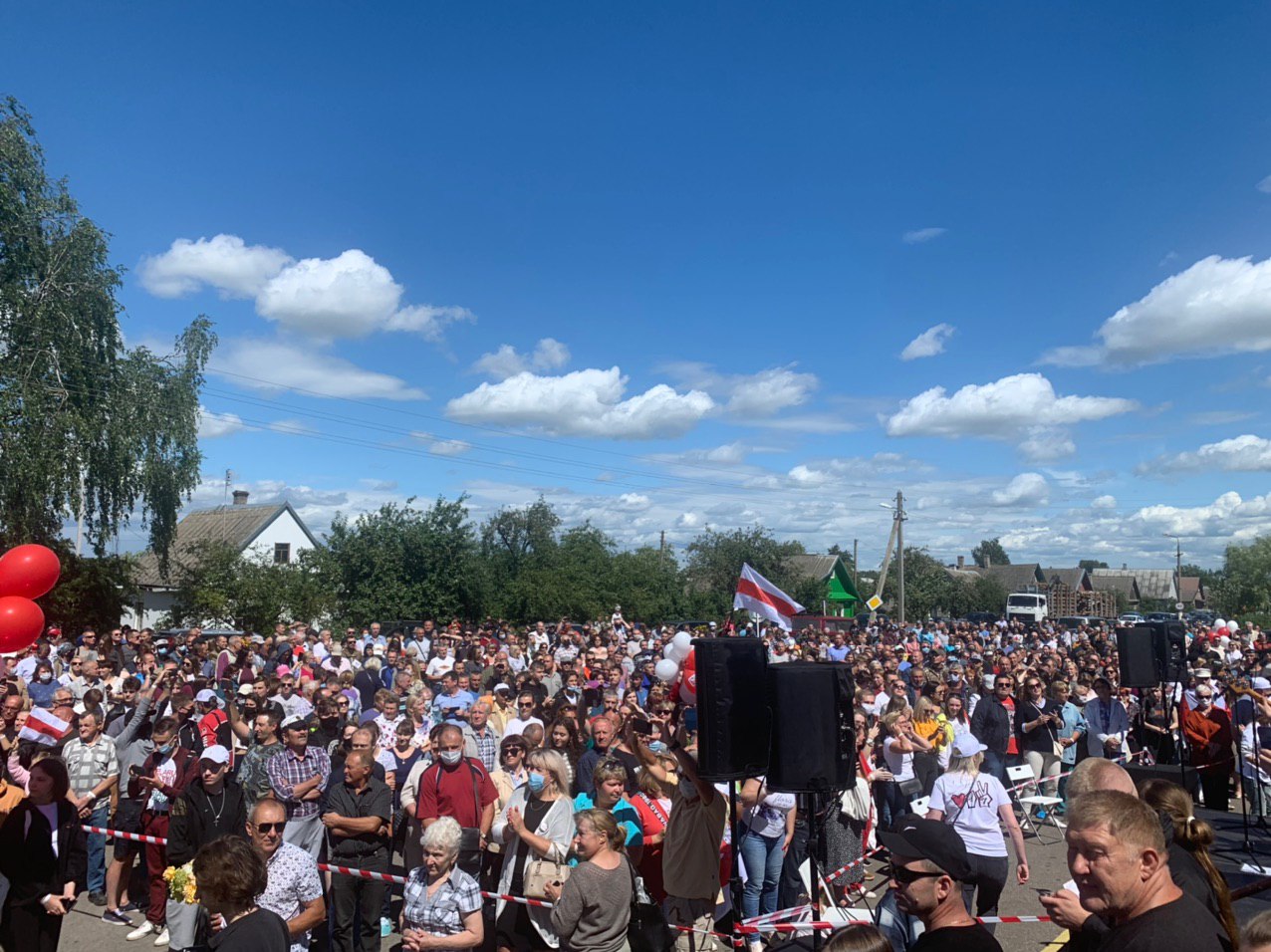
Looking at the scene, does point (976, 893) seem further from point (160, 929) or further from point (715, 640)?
point (160, 929)

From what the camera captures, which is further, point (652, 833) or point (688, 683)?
point (652, 833)

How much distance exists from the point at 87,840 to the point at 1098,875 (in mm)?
8211

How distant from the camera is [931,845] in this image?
9.82 feet

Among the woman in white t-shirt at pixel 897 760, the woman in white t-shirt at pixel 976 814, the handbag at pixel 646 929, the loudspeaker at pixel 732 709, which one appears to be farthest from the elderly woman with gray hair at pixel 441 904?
the woman in white t-shirt at pixel 897 760

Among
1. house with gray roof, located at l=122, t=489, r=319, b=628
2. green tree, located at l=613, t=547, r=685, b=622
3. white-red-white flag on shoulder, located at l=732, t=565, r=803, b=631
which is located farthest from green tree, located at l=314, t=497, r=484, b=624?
white-red-white flag on shoulder, located at l=732, t=565, r=803, b=631

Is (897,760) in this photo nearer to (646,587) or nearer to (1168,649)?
(1168,649)

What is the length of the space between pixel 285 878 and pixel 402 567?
96.4ft

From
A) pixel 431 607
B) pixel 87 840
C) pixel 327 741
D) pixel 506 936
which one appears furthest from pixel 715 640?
pixel 431 607

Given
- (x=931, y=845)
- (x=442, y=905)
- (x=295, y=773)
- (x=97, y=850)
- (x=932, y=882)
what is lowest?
(x=97, y=850)

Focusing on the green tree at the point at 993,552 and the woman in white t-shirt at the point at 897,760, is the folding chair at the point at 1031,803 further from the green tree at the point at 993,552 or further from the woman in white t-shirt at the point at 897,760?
the green tree at the point at 993,552

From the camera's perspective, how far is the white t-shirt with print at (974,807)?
5930mm

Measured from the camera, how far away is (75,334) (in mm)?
23469

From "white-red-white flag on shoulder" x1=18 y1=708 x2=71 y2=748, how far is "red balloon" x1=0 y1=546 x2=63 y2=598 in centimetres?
144

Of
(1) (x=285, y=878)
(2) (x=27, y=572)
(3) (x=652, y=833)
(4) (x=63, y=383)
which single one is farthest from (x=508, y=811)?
(4) (x=63, y=383)
